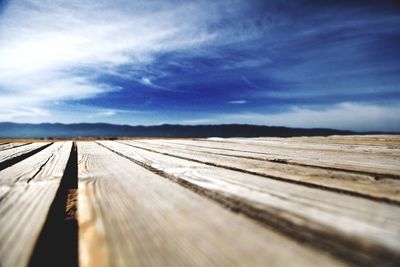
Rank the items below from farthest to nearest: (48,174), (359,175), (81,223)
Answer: (48,174), (359,175), (81,223)

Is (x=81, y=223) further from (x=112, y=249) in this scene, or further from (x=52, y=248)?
(x=52, y=248)

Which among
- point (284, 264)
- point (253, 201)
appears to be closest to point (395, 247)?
point (284, 264)

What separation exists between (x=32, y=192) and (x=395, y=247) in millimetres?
1127

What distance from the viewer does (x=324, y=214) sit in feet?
2.06

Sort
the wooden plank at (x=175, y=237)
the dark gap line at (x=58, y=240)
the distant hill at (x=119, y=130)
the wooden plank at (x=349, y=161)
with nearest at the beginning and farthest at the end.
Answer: the wooden plank at (x=175, y=237) < the dark gap line at (x=58, y=240) < the wooden plank at (x=349, y=161) < the distant hill at (x=119, y=130)

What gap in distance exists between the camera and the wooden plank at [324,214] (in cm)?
47

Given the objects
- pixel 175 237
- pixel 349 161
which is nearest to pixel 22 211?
pixel 175 237

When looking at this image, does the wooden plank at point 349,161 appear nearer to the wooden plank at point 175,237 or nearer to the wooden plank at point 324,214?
the wooden plank at point 324,214

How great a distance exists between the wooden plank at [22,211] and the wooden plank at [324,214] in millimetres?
500

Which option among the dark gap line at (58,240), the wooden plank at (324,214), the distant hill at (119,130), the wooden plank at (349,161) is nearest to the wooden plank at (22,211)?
the dark gap line at (58,240)

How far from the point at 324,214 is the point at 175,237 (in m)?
0.38

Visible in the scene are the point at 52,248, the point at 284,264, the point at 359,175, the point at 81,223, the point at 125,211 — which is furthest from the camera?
the point at 359,175

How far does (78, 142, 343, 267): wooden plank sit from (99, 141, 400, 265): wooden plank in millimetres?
51

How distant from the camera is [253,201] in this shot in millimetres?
734
